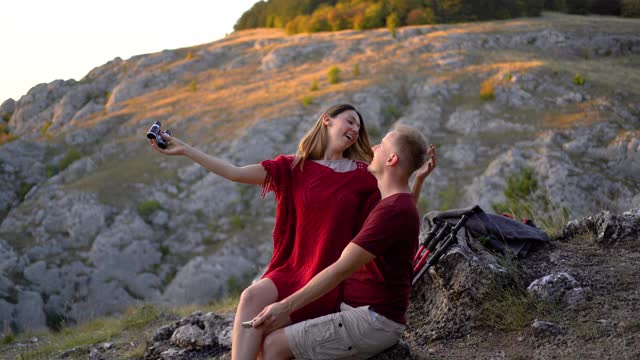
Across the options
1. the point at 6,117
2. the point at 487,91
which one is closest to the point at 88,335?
the point at 487,91

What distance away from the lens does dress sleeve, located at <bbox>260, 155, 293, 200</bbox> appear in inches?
159

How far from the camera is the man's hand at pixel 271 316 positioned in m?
3.17

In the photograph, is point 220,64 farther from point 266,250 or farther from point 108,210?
point 266,250

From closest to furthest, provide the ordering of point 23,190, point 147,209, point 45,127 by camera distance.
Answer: point 147,209 → point 23,190 → point 45,127

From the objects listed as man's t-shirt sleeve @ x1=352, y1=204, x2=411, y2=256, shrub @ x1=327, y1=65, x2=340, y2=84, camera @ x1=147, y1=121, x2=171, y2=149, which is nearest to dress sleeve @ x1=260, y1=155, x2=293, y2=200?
camera @ x1=147, y1=121, x2=171, y2=149

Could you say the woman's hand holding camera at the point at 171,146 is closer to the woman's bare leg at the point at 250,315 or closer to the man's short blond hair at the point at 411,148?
the woman's bare leg at the point at 250,315

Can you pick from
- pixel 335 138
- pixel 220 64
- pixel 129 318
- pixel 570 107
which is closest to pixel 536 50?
pixel 570 107

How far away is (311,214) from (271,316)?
886 mm

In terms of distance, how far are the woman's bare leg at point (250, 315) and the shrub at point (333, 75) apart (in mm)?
27082

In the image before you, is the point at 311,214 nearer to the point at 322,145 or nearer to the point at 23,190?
the point at 322,145

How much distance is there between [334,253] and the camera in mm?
3754

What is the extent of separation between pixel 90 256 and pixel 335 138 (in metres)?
20.0

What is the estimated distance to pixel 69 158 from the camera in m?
29.4

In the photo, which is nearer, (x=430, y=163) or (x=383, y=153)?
(x=383, y=153)
